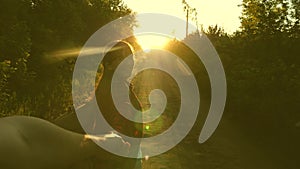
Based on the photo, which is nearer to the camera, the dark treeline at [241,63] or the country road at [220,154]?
the country road at [220,154]

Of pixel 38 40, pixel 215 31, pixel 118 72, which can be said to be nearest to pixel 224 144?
pixel 38 40

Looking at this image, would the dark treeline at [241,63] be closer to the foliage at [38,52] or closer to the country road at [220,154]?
the foliage at [38,52]

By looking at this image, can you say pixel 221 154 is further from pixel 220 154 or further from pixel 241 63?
pixel 241 63

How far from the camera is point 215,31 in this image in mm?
33281

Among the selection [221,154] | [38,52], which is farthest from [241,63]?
[38,52]

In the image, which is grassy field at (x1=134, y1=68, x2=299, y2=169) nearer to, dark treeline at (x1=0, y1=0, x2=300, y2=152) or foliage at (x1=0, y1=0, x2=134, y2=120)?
dark treeline at (x1=0, y1=0, x2=300, y2=152)

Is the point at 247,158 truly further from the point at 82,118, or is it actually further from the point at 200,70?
the point at 200,70

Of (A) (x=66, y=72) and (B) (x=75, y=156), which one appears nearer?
(B) (x=75, y=156)

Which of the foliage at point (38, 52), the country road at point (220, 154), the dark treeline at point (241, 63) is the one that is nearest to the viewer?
the country road at point (220, 154)

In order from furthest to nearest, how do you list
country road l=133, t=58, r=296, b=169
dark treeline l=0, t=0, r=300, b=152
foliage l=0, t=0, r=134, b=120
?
dark treeline l=0, t=0, r=300, b=152 < foliage l=0, t=0, r=134, b=120 < country road l=133, t=58, r=296, b=169

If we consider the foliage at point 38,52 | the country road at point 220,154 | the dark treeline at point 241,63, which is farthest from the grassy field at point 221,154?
the foliage at point 38,52

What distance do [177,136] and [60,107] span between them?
3739 mm

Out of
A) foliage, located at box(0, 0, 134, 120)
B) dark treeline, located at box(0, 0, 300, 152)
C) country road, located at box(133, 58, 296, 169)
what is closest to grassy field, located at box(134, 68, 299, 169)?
country road, located at box(133, 58, 296, 169)

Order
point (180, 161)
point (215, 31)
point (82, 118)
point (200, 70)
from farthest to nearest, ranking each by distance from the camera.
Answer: point (215, 31)
point (200, 70)
point (180, 161)
point (82, 118)
